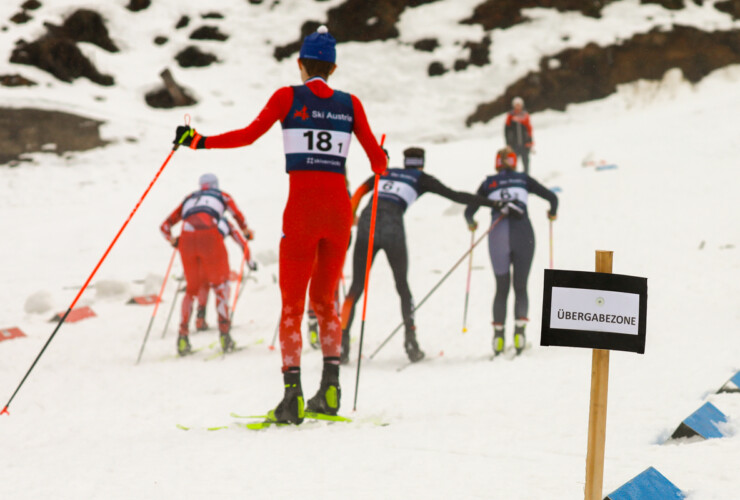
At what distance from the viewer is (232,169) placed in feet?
57.5

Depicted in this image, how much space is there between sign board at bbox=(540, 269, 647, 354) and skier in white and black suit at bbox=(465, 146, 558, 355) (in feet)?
12.4

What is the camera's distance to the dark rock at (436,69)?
83.8 ft

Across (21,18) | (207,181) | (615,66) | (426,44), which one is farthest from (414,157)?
(21,18)

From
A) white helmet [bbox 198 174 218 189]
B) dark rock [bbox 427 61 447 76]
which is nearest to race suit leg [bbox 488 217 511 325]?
white helmet [bbox 198 174 218 189]

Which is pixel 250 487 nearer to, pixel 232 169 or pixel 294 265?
pixel 294 265

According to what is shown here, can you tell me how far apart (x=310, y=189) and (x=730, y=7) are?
1059 inches

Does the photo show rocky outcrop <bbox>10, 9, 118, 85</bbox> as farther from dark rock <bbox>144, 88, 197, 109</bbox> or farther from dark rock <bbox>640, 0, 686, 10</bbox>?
dark rock <bbox>640, 0, 686, 10</bbox>

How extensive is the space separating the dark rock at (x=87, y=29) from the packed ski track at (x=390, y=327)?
217 centimetres

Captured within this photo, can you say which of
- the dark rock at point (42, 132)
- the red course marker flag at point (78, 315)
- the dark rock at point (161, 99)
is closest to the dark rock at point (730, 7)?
the dark rock at point (161, 99)

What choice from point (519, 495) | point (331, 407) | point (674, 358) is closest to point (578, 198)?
point (674, 358)

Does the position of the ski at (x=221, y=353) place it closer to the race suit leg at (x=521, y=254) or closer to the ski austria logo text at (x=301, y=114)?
the race suit leg at (x=521, y=254)

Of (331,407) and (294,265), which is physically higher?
(294,265)

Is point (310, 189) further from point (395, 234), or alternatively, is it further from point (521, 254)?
point (521, 254)

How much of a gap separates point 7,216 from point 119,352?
879cm
